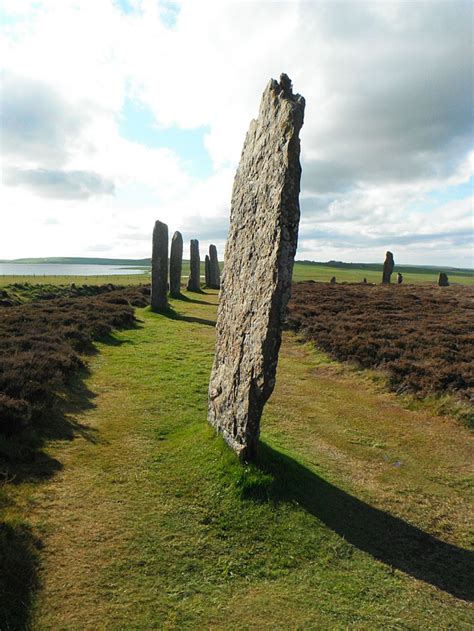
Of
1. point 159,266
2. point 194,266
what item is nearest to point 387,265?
point 194,266

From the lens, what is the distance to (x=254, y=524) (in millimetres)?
5820

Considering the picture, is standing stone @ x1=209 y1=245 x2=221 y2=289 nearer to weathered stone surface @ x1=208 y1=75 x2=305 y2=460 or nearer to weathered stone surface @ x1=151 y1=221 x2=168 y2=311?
weathered stone surface @ x1=151 y1=221 x2=168 y2=311

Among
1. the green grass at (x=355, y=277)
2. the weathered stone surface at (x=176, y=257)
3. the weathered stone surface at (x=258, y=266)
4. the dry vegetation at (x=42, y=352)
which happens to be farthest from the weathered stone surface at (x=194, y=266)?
the green grass at (x=355, y=277)

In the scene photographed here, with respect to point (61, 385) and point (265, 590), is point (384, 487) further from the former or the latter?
point (61, 385)

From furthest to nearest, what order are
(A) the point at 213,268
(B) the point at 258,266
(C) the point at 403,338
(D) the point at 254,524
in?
(A) the point at 213,268 → (C) the point at 403,338 → (B) the point at 258,266 → (D) the point at 254,524

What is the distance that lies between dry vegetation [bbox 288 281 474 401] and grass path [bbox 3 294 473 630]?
2150 mm

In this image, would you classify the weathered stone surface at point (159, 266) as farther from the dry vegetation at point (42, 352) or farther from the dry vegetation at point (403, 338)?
the dry vegetation at point (403, 338)

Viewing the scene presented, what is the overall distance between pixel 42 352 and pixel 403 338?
11.7m

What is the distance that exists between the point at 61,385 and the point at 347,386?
7553 millimetres

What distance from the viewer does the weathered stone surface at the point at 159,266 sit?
77.2 ft

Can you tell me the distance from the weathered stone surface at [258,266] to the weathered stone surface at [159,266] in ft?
51.8

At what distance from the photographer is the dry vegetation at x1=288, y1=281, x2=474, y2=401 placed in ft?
38.3

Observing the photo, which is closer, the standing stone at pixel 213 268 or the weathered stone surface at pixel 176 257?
the weathered stone surface at pixel 176 257

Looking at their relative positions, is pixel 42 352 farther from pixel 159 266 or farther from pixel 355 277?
pixel 355 277
